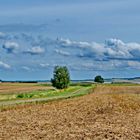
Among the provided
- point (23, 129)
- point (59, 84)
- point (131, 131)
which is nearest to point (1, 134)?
point (23, 129)

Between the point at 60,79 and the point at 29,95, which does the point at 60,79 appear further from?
the point at 29,95

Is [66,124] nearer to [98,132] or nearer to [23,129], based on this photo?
[23,129]

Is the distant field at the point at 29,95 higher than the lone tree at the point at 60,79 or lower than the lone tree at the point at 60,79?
lower

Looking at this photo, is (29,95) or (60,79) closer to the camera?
(29,95)

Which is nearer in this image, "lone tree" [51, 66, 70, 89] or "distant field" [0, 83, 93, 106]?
"distant field" [0, 83, 93, 106]

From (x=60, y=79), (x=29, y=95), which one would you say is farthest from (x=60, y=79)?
(x=29, y=95)

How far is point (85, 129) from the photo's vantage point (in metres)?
29.2

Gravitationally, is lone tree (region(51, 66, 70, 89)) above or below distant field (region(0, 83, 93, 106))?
above

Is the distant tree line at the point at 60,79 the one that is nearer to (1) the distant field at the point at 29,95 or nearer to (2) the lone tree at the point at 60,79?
(2) the lone tree at the point at 60,79

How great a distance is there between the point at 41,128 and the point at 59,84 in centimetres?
12781

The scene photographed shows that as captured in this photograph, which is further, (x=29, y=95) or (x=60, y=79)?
(x=60, y=79)

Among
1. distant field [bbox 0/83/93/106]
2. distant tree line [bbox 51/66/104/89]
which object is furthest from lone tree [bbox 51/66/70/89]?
distant field [bbox 0/83/93/106]

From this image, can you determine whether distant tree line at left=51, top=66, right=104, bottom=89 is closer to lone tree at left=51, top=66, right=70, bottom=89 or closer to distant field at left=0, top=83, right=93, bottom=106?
lone tree at left=51, top=66, right=70, bottom=89

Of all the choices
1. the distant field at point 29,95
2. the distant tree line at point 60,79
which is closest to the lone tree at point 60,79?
the distant tree line at point 60,79
